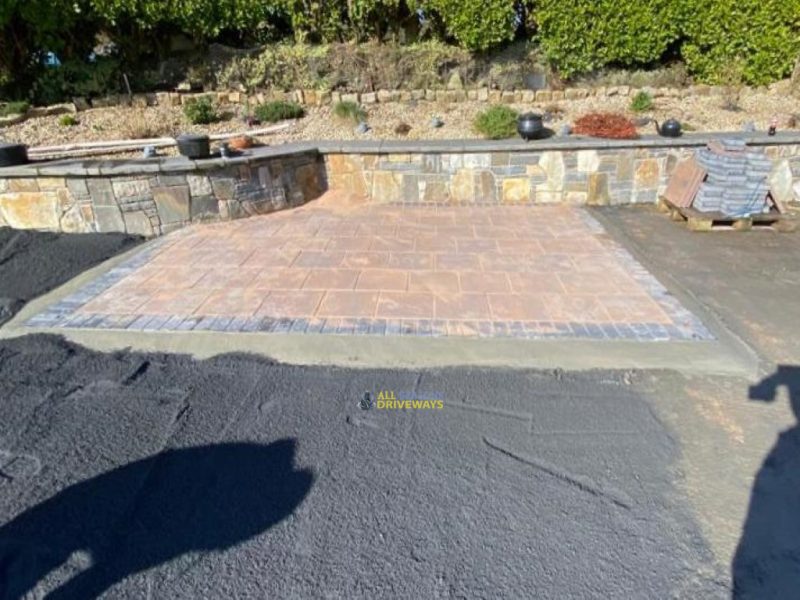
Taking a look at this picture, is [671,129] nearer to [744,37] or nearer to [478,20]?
[744,37]

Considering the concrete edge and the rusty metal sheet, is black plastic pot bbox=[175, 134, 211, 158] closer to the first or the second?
the concrete edge

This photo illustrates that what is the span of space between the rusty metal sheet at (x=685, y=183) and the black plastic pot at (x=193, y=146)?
5106 mm

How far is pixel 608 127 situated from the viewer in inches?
221

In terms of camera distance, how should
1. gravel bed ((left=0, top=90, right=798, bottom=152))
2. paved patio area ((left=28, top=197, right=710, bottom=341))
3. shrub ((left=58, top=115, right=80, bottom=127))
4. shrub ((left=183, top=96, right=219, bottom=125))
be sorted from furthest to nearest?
shrub ((left=183, top=96, right=219, bottom=125))
shrub ((left=58, top=115, right=80, bottom=127))
gravel bed ((left=0, top=90, right=798, bottom=152))
paved patio area ((left=28, top=197, right=710, bottom=341))

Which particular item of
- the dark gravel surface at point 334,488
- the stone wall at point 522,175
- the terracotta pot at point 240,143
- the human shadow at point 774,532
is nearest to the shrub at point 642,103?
the stone wall at point 522,175

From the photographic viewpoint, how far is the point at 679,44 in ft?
24.6

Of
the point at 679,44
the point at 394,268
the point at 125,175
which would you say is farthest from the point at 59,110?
the point at 679,44

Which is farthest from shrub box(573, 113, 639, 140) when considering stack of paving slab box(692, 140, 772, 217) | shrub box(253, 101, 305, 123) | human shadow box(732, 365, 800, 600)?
human shadow box(732, 365, 800, 600)

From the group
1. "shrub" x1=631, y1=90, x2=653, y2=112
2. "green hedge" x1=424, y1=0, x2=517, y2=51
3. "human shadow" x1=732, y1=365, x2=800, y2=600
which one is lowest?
"human shadow" x1=732, y1=365, x2=800, y2=600

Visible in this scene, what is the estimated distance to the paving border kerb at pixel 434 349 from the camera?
2541 mm

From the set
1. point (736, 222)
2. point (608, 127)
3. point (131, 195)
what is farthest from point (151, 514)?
point (608, 127)

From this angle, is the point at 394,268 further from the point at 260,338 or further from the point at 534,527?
the point at 534,527

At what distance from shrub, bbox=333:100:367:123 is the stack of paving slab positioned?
4.52m

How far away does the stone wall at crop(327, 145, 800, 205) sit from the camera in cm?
546
